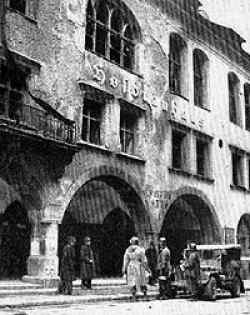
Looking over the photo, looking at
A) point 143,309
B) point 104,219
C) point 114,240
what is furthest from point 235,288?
point 104,219

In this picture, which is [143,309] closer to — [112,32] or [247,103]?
[112,32]

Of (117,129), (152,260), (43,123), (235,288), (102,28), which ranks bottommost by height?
(235,288)

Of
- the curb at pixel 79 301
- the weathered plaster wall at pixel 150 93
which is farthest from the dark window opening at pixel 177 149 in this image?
the curb at pixel 79 301

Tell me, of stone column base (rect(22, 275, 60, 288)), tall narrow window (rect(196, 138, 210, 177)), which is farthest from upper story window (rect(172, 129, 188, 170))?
stone column base (rect(22, 275, 60, 288))

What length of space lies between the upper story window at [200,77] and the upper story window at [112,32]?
493cm

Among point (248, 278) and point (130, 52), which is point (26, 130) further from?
point (248, 278)

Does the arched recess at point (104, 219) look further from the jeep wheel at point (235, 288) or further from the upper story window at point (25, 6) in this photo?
the upper story window at point (25, 6)

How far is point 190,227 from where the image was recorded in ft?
75.3

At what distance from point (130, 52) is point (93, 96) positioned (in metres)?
3.48

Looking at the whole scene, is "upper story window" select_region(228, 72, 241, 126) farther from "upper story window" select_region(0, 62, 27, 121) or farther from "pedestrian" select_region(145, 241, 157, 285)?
"upper story window" select_region(0, 62, 27, 121)

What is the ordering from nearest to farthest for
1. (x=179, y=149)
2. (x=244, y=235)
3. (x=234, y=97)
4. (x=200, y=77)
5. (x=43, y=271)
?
(x=43, y=271)
(x=179, y=149)
(x=200, y=77)
(x=244, y=235)
(x=234, y=97)

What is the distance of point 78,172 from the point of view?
1583 cm

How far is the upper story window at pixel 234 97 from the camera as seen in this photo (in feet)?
86.2

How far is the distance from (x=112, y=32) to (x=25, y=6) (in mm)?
4231
